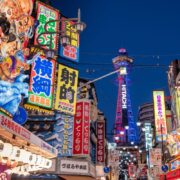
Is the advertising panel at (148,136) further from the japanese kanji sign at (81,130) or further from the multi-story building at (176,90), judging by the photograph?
the japanese kanji sign at (81,130)

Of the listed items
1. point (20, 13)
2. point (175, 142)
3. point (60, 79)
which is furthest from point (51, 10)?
point (175, 142)

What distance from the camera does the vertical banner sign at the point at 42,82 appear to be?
1602cm

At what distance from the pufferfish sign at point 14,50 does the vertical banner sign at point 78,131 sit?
388 inches

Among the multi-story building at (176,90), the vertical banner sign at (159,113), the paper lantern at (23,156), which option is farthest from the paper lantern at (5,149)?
the vertical banner sign at (159,113)

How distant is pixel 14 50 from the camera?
15539 millimetres

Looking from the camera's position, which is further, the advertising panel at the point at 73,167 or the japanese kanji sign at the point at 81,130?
the japanese kanji sign at the point at 81,130

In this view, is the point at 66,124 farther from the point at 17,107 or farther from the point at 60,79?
the point at 17,107

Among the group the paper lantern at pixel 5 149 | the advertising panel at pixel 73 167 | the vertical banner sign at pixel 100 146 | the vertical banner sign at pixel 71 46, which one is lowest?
the advertising panel at pixel 73 167

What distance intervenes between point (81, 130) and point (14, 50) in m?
11.4

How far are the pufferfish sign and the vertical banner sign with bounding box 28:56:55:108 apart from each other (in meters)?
0.40

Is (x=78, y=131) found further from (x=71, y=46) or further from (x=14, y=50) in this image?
(x=14, y=50)

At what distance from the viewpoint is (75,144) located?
82.6 ft

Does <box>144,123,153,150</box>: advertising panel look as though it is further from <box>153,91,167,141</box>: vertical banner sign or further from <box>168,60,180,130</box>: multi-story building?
<box>168,60,180,130</box>: multi-story building

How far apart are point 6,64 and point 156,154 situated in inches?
1144
